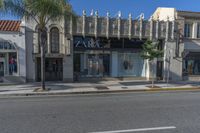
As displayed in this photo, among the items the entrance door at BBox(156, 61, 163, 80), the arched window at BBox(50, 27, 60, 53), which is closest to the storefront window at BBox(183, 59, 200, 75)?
the entrance door at BBox(156, 61, 163, 80)

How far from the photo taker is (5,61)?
18.2m

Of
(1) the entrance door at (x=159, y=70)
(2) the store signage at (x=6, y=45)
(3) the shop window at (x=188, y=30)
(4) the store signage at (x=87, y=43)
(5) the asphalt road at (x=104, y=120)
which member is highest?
(3) the shop window at (x=188, y=30)

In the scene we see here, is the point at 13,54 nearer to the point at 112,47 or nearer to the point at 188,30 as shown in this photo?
the point at 112,47

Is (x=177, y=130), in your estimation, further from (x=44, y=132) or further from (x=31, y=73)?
(x=31, y=73)

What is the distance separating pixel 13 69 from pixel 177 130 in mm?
16517

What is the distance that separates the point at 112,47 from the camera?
20.3m

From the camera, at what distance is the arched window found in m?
19.0

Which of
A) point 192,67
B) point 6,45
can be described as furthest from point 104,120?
point 192,67

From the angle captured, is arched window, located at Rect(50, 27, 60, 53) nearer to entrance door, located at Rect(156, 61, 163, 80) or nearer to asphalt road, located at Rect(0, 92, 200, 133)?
entrance door, located at Rect(156, 61, 163, 80)

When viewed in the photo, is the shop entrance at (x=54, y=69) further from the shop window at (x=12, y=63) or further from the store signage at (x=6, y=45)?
the store signage at (x=6, y=45)

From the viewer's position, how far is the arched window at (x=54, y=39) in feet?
62.3

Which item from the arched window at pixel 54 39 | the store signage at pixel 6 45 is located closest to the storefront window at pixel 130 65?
the arched window at pixel 54 39

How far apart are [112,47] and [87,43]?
2.63 meters

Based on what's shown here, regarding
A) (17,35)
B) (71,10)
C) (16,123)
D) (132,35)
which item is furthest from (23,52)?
(16,123)
